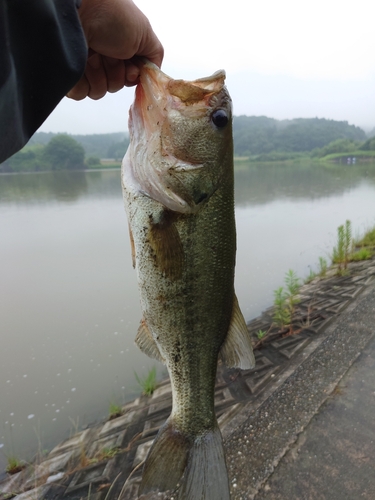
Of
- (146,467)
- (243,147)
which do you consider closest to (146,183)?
(146,467)

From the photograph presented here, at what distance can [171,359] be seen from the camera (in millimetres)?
1734

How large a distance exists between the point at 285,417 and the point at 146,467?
1.54 metres

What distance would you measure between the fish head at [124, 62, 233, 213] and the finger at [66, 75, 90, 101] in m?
0.39

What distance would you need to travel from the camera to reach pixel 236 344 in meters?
1.77

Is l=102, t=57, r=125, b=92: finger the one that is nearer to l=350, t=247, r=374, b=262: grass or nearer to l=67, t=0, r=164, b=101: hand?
l=67, t=0, r=164, b=101: hand

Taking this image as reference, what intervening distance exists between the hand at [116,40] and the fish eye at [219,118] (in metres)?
0.41

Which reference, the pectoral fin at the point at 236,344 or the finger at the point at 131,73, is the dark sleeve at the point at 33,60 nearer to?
the finger at the point at 131,73

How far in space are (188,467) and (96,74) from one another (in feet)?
6.88

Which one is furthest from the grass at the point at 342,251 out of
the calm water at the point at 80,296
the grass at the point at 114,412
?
the grass at the point at 114,412

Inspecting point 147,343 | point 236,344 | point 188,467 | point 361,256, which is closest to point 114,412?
point 188,467

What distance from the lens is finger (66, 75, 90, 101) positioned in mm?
1776

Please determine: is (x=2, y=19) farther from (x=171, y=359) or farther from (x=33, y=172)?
(x=33, y=172)

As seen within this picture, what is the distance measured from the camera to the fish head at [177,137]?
1.53 metres

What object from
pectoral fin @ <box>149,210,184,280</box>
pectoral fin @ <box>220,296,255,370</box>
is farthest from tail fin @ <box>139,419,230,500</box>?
pectoral fin @ <box>149,210,184,280</box>
